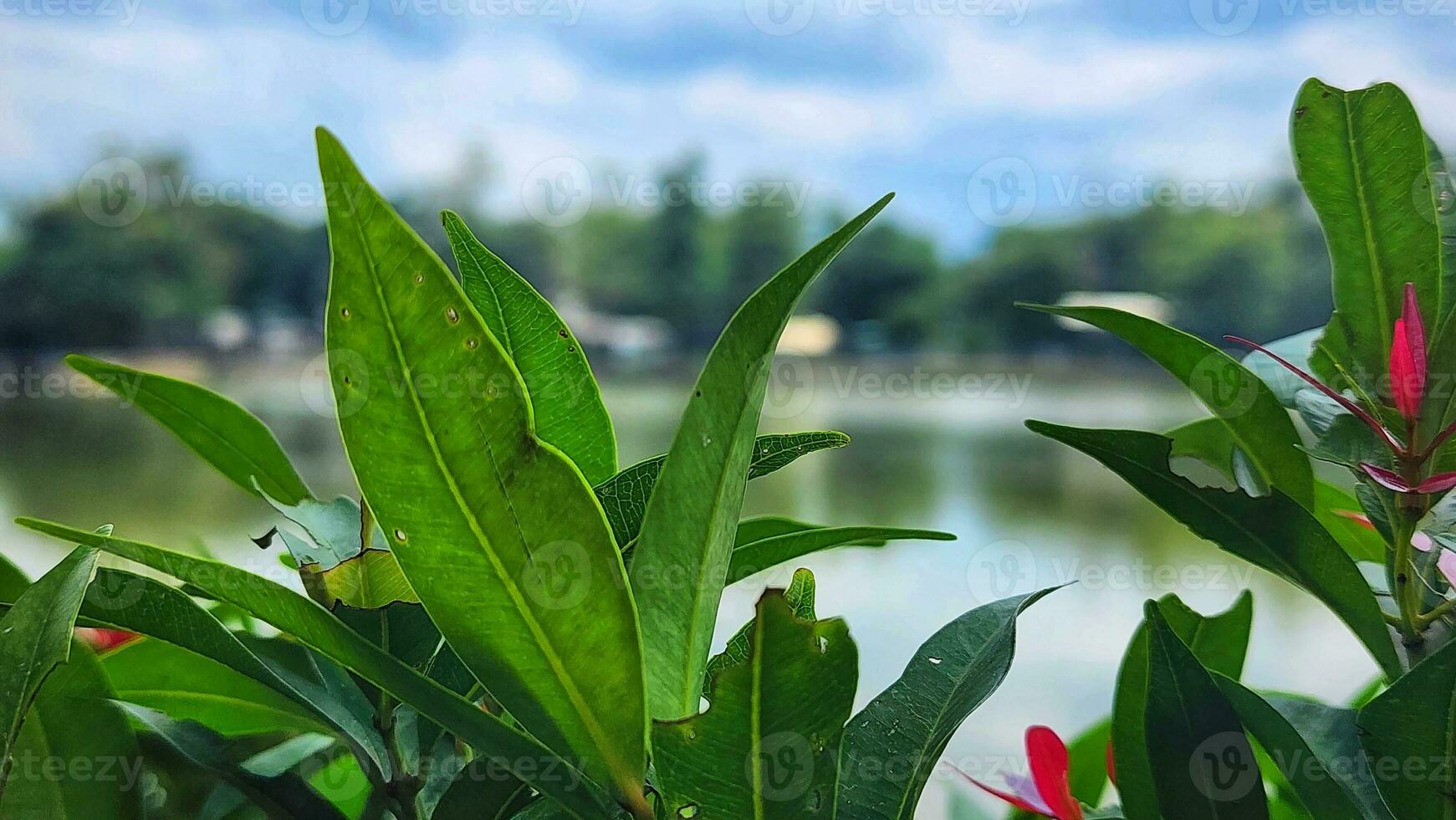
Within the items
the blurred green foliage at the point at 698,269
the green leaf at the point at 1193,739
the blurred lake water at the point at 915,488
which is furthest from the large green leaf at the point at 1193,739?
the blurred green foliage at the point at 698,269

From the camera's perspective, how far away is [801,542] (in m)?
0.32

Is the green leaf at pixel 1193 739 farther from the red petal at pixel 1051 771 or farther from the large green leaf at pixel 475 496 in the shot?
the large green leaf at pixel 475 496

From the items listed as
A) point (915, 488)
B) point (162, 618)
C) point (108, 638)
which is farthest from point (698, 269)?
point (162, 618)

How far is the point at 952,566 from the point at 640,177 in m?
0.92

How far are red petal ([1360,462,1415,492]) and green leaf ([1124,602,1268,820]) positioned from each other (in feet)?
0.25

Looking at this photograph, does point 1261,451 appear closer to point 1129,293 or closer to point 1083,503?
point 1083,503

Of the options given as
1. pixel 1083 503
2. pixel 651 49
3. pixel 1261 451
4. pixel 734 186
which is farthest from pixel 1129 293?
pixel 1261 451

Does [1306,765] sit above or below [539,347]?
below

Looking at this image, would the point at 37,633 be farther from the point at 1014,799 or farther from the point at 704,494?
the point at 1014,799

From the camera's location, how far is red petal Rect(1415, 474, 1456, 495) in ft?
0.89

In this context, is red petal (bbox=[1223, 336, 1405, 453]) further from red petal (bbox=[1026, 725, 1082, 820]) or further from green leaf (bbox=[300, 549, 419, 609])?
green leaf (bbox=[300, 549, 419, 609])

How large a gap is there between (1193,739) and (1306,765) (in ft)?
0.13

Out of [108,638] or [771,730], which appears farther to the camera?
[108,638]

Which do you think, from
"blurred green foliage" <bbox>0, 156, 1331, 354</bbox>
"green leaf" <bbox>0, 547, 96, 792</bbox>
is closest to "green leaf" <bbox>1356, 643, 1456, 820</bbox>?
"green leaf" <bbox>0, 547, 96, 792</bbox>
